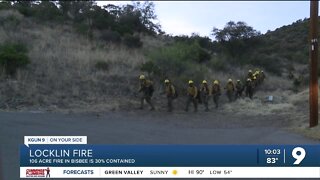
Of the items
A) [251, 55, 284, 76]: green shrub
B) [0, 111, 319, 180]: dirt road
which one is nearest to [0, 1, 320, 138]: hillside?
[0, 111, 319, 180]: dirt road

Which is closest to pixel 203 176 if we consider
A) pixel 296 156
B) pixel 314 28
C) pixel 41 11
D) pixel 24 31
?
pixel 296 156

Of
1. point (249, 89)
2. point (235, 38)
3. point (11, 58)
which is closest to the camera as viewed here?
point (11, 58)

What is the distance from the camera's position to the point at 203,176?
817 cm

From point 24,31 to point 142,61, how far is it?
10.3m

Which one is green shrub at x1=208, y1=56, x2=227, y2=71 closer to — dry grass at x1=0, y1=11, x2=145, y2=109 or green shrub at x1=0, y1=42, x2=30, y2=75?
dry grass at x1=0, y1=11, x2=145, y2=109

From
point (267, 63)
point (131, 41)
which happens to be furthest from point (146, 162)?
point (267, 63)

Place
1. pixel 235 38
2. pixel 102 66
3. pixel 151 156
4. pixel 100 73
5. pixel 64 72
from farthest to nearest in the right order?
1. pixel 235 38
2. pixel 102 66
3. pixel 100 73
4. pixel 64 72
5. pixel 151 156

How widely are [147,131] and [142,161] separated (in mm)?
10765

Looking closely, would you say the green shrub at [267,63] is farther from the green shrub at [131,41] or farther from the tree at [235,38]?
the green shrub at [131,41]


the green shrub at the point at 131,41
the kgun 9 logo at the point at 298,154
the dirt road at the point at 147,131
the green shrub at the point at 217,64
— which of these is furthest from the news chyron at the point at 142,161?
the green shrub at the point at 217,64

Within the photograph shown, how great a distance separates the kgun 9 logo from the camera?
8.31 metres

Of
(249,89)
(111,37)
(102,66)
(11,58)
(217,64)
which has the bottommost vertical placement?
(249,89)

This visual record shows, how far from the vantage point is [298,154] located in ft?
27.3

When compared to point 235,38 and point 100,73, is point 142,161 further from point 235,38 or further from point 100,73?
point 235,38
